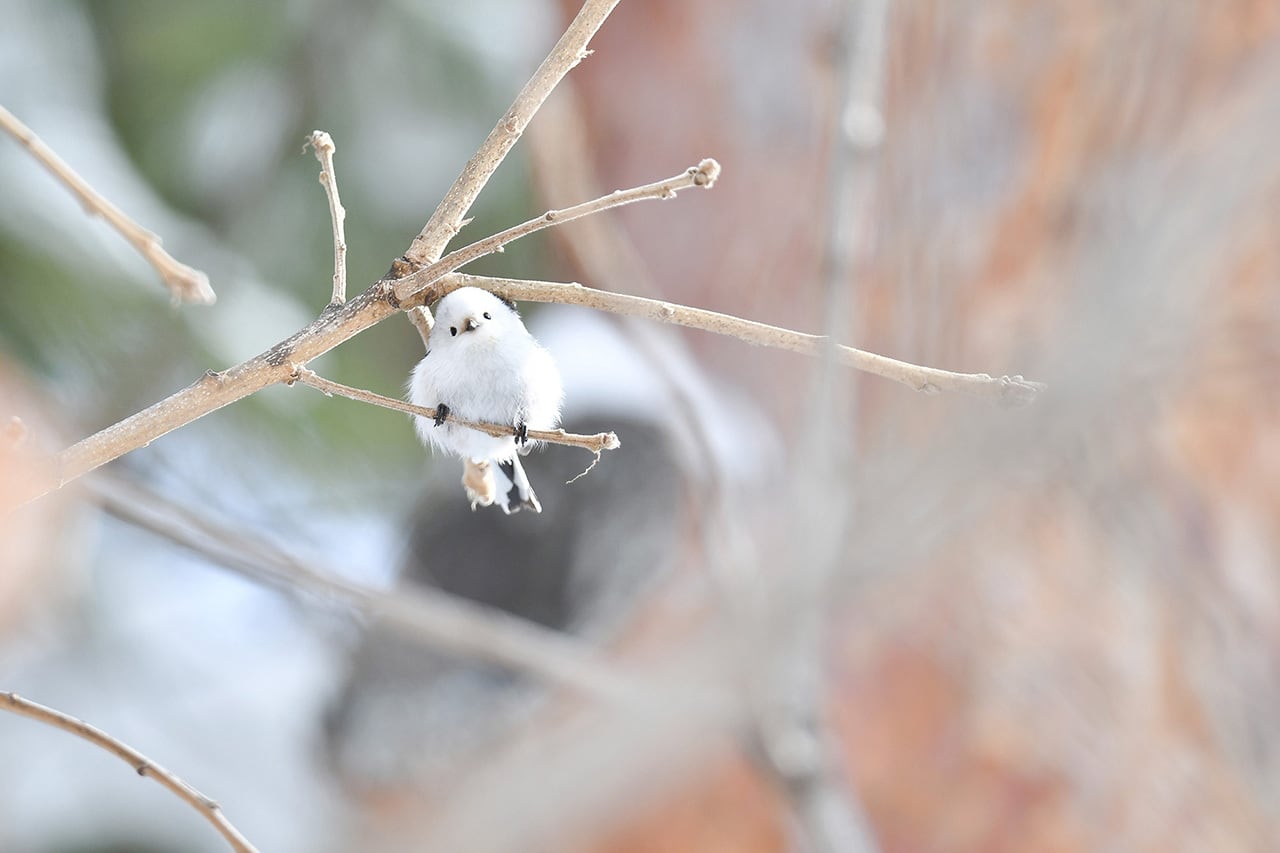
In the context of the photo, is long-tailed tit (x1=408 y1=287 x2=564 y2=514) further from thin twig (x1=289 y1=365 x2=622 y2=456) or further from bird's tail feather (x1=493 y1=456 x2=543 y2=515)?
thin twig (x1=289 y1=365 x2=622 y2=456)

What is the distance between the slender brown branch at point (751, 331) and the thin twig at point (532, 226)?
0.5 inches

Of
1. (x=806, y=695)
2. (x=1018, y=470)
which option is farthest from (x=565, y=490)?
(x=1018, y=470)

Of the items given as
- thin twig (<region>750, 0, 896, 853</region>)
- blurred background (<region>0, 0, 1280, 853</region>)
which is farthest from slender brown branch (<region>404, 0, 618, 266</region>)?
Answer: blurred background (<region>0, 0, 1280, 853</region>)

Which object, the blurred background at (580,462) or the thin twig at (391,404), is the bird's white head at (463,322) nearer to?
the thin twig at (391,404)

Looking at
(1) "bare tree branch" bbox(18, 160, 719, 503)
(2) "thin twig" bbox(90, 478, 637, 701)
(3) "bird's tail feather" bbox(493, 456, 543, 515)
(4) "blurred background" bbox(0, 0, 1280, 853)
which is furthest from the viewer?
(4) "blurred background" bbox(0, 0, 1280, 853)

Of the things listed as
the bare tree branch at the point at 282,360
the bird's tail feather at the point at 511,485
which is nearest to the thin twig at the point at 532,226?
the bare tree branch at the point at 282,360

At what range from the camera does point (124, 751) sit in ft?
1.39

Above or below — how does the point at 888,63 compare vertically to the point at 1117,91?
above

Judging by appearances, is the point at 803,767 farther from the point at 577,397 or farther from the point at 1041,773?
the point at 1041,773

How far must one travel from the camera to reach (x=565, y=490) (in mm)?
1892

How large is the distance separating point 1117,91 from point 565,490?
1082 millimetres

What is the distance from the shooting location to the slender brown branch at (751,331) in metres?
0.37

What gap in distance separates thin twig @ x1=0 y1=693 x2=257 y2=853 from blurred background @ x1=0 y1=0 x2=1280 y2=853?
97 centimetres

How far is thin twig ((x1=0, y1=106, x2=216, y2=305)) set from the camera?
369mm
